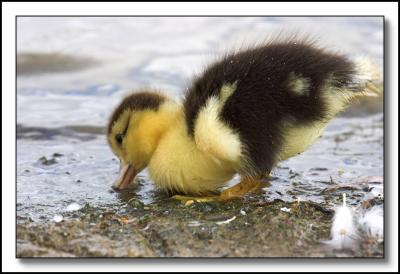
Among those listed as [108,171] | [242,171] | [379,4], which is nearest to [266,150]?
[242,171]

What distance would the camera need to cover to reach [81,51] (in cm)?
486

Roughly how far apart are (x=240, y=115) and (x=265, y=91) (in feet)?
0.48

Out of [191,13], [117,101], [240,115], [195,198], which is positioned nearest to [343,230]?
[240,115]

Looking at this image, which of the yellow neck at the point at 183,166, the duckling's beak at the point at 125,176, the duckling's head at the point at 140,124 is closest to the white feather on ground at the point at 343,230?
the yellow neck at the point at 183,166

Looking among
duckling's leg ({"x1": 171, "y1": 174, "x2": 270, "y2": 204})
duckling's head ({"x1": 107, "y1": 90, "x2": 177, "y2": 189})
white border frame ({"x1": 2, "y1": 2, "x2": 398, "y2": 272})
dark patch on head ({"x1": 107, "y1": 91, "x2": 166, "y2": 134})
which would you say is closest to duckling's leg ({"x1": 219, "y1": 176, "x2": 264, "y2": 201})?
duckling's leg ({"x1": 171, "y1": 174, "x2": 270, "y2": 204})

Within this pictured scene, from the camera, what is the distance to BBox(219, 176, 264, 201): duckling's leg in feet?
9.75

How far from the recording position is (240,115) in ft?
8.74

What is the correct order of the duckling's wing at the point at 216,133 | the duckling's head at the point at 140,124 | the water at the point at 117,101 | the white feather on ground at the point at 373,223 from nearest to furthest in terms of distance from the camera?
1. the white feather on ground at the point at 373,223
2. the duckling's wing at the point at 216,133
3. the duckling's head at the point at 140,124
4. the water at the point at 117,101

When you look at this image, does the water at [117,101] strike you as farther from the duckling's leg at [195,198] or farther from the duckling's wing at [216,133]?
the duckling's wing at [216,133]

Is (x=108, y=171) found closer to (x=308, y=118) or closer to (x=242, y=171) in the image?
(x=242, y=171)

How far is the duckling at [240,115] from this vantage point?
2.69 meters

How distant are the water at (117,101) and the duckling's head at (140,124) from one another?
0.58ft

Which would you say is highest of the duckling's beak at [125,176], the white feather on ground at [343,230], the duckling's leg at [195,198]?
the duckling's beak at [125,176]

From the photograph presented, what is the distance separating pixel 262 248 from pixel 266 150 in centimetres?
47
